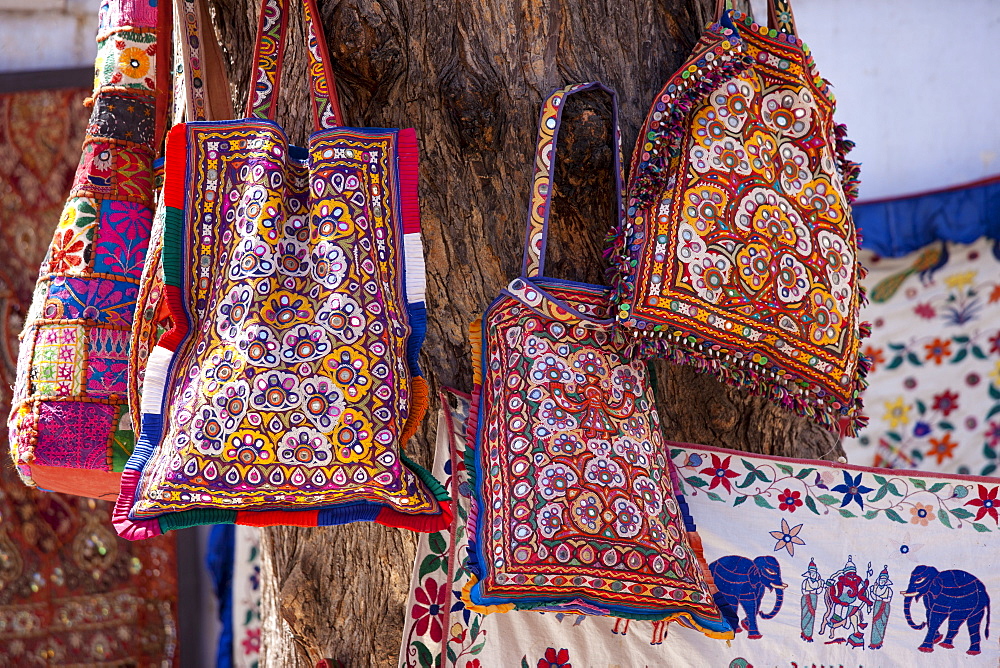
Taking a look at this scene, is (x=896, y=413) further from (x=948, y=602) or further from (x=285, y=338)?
(x=285, y=338)

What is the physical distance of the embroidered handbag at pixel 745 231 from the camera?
134 cm

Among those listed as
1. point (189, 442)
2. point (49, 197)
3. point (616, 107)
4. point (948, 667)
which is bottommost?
point (948, 667)

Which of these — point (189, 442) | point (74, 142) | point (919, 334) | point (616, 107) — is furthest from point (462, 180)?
point (919, 334)

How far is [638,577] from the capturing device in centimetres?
130

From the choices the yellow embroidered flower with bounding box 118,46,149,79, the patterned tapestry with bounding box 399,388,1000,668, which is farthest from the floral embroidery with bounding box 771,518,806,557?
the yellow embroidered flower with bounding box 118,46,149,79

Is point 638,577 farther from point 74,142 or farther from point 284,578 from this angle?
point 74,142

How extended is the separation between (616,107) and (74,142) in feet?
7.18

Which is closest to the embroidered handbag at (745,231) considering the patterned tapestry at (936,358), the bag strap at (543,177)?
the bag strap at (543,177)

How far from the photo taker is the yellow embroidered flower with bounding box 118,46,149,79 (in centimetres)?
153

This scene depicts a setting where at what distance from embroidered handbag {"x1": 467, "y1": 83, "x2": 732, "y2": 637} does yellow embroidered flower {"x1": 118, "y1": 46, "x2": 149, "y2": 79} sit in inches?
27.2

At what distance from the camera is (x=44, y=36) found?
3004 mm

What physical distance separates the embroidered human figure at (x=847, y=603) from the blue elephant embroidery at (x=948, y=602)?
0.08m

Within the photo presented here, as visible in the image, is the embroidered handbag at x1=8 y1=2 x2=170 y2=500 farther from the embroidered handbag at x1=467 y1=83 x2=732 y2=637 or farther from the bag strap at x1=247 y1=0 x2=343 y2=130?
the embroidered handbag at x1=467 y1=83 x2=732 y2=637

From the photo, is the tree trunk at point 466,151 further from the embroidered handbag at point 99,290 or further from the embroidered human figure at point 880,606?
the embroidered human figure at point 880,606
